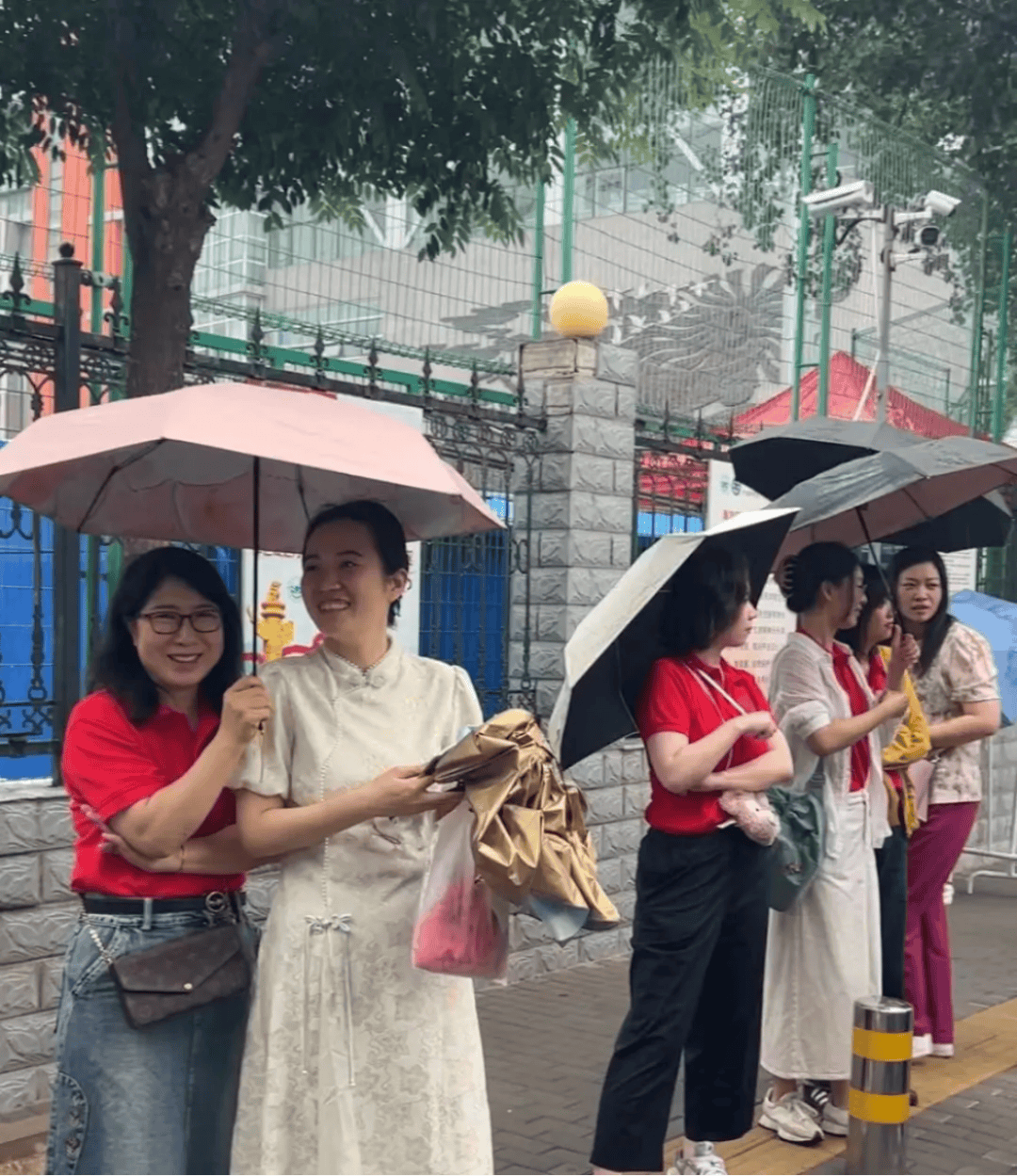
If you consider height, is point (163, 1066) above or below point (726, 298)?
below

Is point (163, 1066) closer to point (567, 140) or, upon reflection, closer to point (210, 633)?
point (210, 633)

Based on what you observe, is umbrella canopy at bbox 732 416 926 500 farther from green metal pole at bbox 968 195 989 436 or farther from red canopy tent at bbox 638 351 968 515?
green metal pole at bbox 968 195 989 436

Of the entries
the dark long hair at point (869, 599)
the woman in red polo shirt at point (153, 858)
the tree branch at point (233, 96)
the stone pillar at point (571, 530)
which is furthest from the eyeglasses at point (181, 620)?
the stone pillar at point (571, 530)

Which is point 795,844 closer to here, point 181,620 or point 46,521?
point 181,620

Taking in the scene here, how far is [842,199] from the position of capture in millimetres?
8141

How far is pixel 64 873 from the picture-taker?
4582mm

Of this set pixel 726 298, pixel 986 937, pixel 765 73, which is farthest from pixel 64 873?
pixel 765 73

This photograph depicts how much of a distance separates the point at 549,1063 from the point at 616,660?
2.33 m

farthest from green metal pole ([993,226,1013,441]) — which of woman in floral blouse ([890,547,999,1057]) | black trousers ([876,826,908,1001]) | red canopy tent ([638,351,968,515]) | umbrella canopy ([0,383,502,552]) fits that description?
umbrella canopy ([0,383,502,552])

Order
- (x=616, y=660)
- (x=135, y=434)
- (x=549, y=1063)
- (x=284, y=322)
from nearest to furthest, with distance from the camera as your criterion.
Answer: (x=135, y=434) < (x=616, y=660) < (x=549, y=1063) < (x=284, y=322)

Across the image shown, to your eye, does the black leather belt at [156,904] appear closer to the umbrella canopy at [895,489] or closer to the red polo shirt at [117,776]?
the red polo shirt at [117,776]

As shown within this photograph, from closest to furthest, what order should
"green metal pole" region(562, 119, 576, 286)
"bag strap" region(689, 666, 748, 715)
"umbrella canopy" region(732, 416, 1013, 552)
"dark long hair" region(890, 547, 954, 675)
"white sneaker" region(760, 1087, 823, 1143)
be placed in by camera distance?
"bag strap" region(689, 666, 748, 715)
"white sneaker" region(760, 1087, 823, 1143)
"umbrella canopy" region(732, 416, 1013, 552)
"dark long hair" region(890, 547, 954, 675)
"green metal pole" region(562, 119, 576, 286)

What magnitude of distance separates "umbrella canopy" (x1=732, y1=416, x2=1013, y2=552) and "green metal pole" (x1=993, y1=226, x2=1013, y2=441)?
20.8 feet

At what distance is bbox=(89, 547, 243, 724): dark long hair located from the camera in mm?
2633
